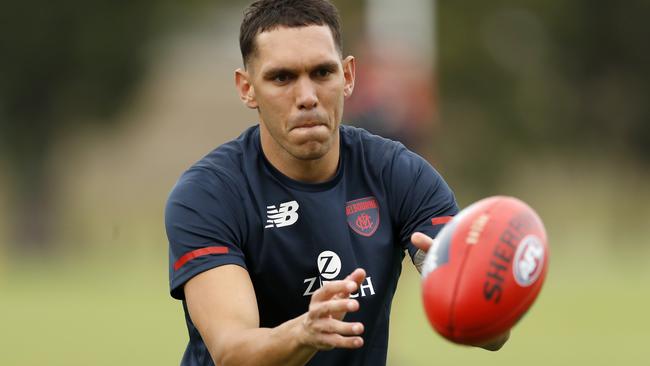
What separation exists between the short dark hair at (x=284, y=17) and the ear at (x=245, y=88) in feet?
0.32

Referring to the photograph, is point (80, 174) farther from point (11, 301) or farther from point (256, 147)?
point (256, 147)

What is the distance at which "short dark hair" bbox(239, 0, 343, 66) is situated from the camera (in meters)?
6.85

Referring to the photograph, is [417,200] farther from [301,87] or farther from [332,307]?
[332,307]

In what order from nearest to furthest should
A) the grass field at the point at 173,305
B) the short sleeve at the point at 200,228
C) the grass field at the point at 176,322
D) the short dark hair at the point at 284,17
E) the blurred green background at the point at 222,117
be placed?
the short sleeve at the point at 200,228 → the short dark hair at the point at 284,17 → the grass field at the point at 176,322 → the grass field at the point at 173,305 → the blurred green background at the point at 222,117

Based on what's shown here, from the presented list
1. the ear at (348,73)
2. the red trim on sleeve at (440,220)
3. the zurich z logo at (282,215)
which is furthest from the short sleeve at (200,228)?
the red trim on sleeve at (440,220)

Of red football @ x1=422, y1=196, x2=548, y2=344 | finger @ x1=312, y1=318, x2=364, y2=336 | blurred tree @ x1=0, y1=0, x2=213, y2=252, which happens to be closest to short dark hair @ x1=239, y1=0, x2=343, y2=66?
red football @ x1=422, y1=196, x2=548, y2=344

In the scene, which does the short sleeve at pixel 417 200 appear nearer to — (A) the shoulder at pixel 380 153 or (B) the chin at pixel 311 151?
(A) the shoulder at pixel 380 153

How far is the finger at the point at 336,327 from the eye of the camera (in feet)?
18.7

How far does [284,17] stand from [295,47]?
0.19m

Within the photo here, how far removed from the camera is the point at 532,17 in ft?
135

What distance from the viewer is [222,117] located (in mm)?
43719

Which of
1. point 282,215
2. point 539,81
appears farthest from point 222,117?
point 282,215

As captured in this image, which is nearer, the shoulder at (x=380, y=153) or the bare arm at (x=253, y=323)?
the bare arm at (x=253, y=323)

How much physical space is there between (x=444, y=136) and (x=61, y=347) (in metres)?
25.5
